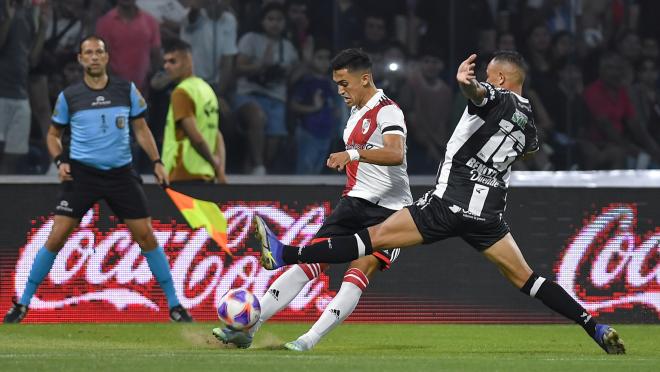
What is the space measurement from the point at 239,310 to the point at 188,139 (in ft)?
12.2

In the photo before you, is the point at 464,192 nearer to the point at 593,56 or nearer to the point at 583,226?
the point at 583,226

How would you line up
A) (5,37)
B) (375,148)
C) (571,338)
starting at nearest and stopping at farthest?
(375,148) < (571,338) < (5,37)

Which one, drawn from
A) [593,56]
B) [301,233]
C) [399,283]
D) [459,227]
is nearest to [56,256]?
[301,233]

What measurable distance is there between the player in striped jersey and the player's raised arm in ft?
0.35

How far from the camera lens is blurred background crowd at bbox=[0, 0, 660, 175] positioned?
576 inches

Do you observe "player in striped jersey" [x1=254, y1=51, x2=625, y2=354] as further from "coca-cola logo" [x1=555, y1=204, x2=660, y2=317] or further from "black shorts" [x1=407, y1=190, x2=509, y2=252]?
"coca-cola logo" [x1=555, y1=204, x2=660, y2=317]

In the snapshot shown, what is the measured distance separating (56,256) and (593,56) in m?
6.86

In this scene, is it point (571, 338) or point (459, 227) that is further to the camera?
point (571, 338)

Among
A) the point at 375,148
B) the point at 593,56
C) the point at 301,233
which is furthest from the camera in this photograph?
the point at 593,56

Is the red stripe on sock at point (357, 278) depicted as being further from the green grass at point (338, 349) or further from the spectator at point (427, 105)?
the spectator at point (427, 105)

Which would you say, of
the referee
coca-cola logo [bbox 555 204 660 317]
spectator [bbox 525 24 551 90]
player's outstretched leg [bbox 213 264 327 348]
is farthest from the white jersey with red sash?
spectator [bbox 525 24 551 90]

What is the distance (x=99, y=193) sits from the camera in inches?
438

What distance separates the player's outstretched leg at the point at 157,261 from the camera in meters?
11.2

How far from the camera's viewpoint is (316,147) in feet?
49.3
